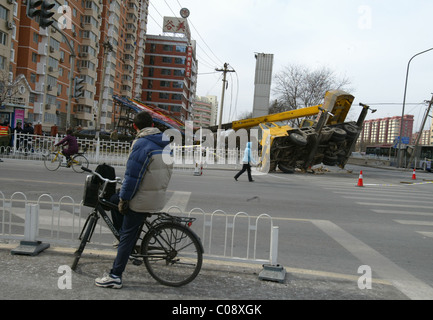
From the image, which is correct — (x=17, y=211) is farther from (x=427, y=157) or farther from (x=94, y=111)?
(x=94, y=111)

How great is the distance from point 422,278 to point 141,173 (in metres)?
3.85

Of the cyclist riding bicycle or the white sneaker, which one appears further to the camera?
the cyclist riding bicycle

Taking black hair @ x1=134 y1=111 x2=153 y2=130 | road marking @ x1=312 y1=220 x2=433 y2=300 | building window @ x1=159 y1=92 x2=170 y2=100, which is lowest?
road marking @ x1=312 y1=220 x2=433 y2=300

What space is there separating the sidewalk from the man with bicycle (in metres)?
0.27

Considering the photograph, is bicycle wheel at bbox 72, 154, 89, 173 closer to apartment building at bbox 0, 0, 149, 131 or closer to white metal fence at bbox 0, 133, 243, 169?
white metal fence at bbox 0, 133, 243, 169

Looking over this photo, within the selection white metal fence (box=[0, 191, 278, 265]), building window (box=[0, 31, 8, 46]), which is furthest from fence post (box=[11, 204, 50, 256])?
building window (box=[0, 31, 8, 46])

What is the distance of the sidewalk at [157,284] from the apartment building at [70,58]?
21.2m

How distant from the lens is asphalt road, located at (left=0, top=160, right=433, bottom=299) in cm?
509

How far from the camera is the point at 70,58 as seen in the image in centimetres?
5944

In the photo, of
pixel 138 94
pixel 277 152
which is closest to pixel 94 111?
pixel 138 94

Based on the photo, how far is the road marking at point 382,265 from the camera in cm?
433

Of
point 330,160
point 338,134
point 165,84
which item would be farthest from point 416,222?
point 165,84

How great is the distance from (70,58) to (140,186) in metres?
62.2

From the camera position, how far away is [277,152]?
65.9 feet
